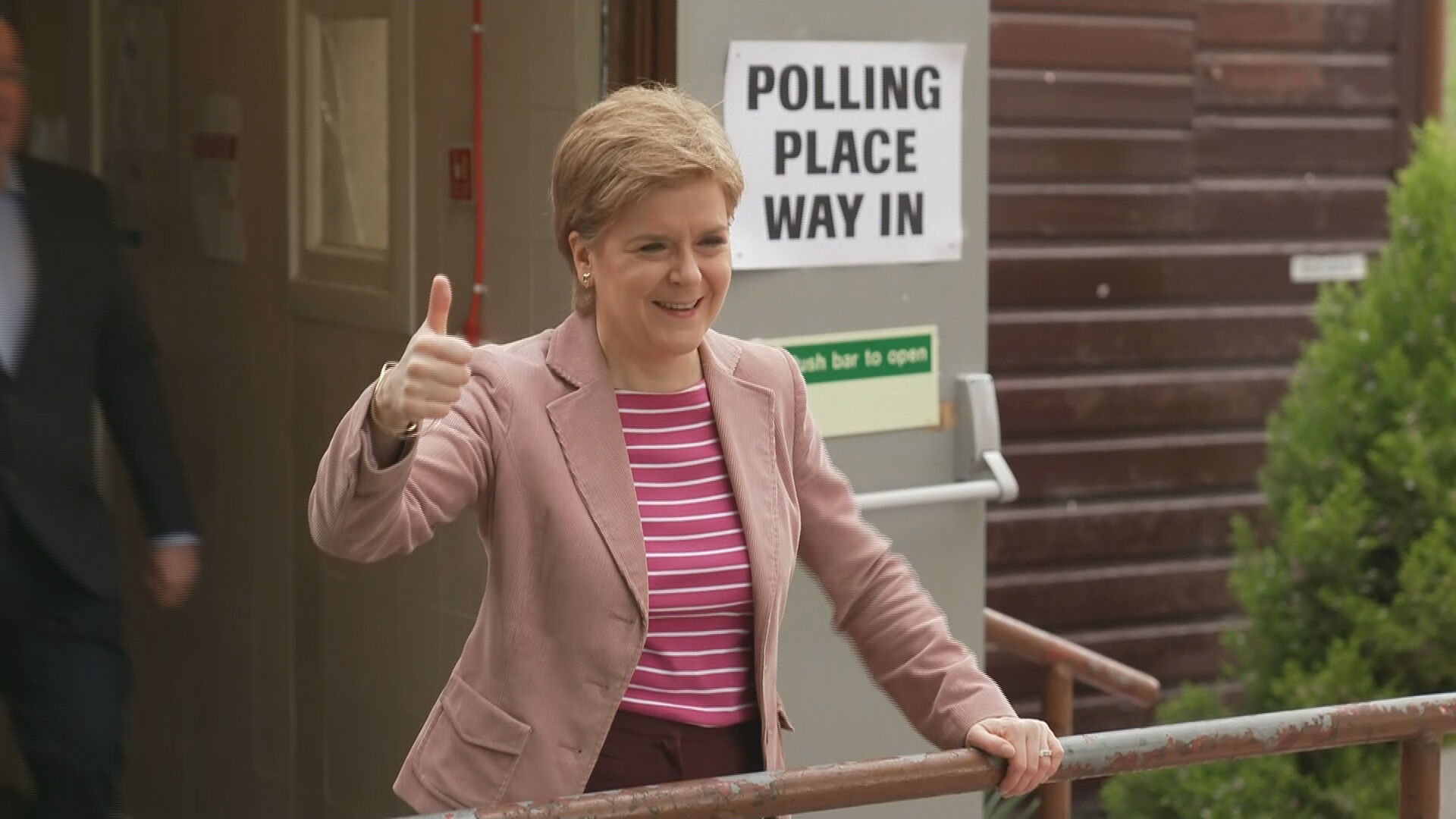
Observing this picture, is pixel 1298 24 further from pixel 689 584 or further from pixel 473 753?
pixel 473 753

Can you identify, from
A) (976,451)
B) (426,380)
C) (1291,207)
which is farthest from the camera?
(1291,207)

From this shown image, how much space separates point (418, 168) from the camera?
14.9ft

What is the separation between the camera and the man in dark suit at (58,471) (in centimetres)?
378

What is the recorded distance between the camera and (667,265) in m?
2.51

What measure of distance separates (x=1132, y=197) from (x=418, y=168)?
2.84 meters

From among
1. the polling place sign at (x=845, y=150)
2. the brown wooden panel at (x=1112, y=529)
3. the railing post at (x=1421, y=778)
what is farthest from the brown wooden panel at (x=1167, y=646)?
the railing post at (x=1421, y=778)

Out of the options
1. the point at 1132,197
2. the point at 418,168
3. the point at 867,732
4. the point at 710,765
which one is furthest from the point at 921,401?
the point at 1132,197

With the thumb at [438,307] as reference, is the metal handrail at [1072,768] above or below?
below

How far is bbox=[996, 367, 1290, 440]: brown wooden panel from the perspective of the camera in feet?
21.4

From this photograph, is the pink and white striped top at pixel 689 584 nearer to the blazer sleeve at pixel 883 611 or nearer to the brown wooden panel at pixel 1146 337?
the blazer sleeve at pixel 883 611

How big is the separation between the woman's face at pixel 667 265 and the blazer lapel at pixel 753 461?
0.11m

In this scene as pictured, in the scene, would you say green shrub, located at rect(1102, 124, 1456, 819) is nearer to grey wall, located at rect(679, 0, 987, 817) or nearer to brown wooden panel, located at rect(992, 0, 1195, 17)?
brown wooden panel, located at rect(992, 0, 1195, 17)

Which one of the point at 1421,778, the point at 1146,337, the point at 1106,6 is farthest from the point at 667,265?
the point at 1146,337

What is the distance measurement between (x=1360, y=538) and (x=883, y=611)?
309 cm
